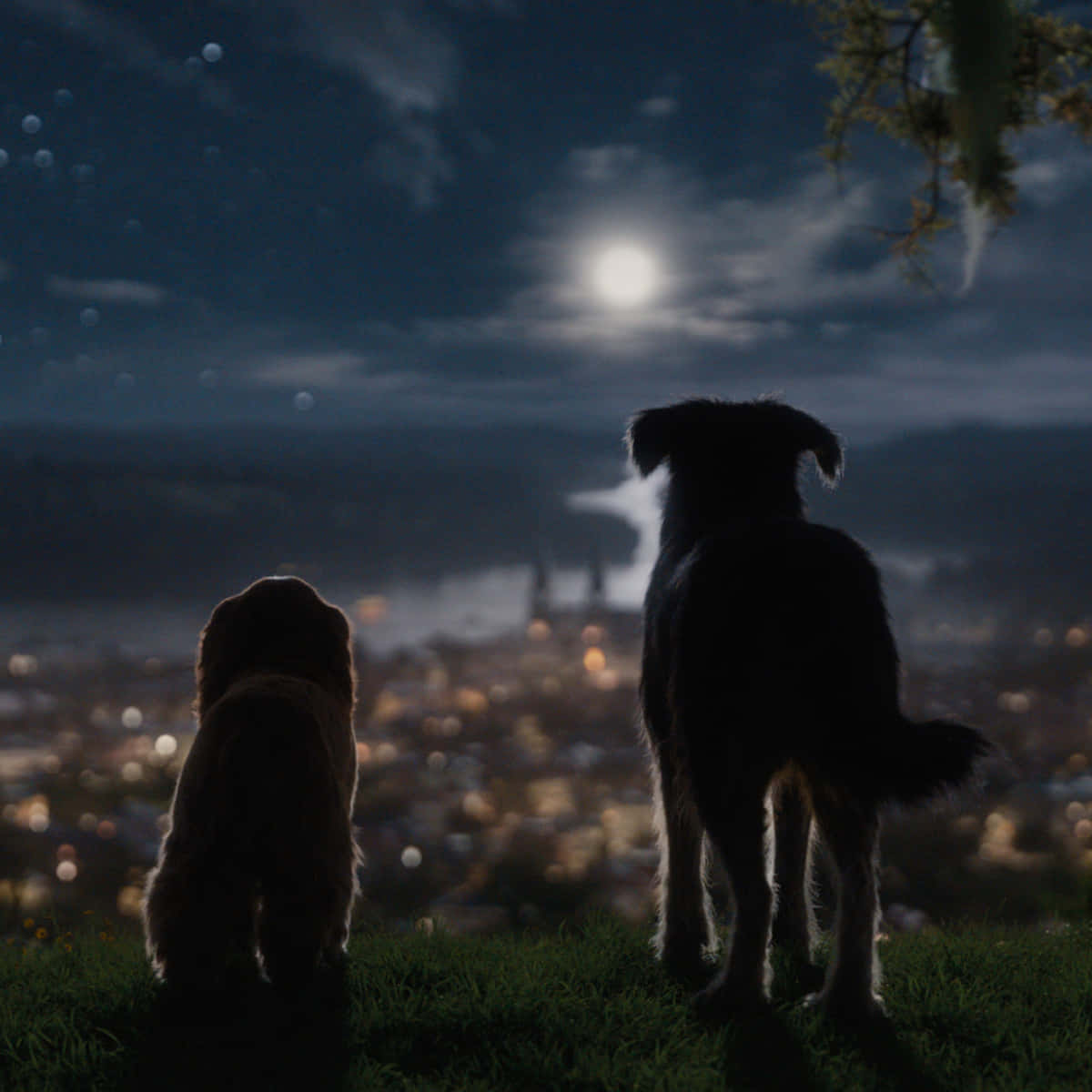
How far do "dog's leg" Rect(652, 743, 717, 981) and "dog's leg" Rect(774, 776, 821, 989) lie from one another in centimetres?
40

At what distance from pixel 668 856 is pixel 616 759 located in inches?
597

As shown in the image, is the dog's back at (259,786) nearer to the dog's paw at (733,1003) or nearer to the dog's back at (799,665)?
the dog's back at (799,665)

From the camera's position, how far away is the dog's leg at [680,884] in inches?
207

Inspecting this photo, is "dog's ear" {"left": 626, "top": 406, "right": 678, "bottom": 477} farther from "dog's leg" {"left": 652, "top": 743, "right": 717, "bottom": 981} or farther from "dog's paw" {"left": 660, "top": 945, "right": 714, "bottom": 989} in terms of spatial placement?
"dog's paw" {"left": 660, "top": 945, "right": 714, "bottom": 989}

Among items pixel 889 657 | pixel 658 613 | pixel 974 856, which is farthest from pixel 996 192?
pixel 974 856

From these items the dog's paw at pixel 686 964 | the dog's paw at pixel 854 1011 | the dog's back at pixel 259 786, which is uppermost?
the dog's back at pixel 259 786

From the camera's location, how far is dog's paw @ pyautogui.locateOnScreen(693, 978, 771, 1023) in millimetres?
4387

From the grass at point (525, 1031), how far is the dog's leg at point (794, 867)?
1.36ft

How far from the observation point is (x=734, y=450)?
5586mm

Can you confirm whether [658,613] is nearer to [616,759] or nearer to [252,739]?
[252,739]

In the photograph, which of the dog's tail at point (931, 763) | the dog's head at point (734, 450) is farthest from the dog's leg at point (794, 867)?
the dog's head at point (734, 450)

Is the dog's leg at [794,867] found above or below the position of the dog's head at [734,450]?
below

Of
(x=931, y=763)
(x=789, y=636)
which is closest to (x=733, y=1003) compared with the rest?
(x=931, y=763)

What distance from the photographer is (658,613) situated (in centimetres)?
498
